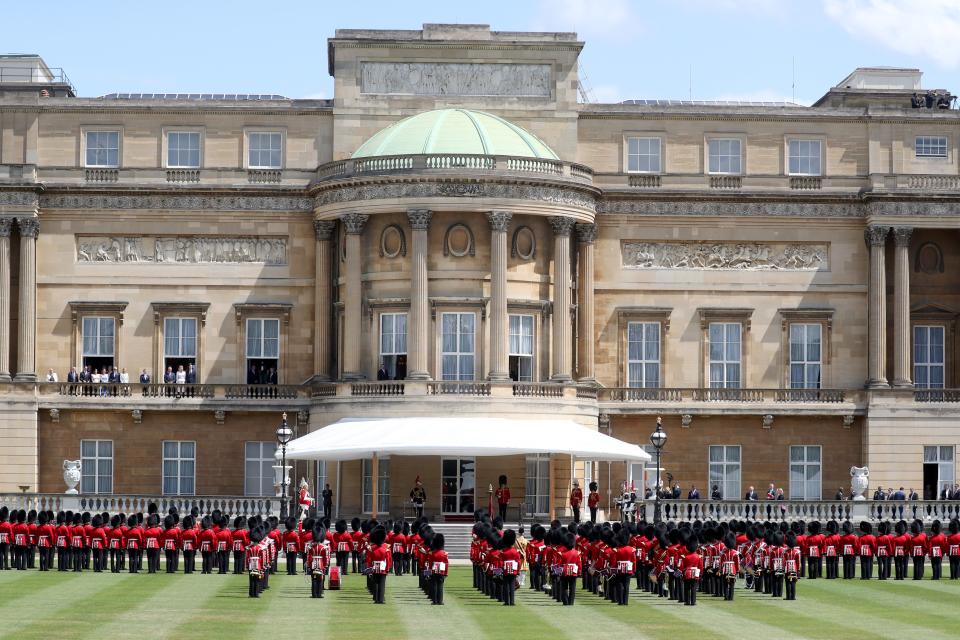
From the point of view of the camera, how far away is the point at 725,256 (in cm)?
7075

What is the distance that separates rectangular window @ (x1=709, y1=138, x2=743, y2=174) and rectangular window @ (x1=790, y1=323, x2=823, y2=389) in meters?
6.31

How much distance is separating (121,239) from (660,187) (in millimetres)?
19696

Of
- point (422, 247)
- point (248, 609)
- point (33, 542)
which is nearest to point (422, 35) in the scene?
point (422, 247)

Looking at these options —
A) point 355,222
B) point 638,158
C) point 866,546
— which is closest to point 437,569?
point 866,546

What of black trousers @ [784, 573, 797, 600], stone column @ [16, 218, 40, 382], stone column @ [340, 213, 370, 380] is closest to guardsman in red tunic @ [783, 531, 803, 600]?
black trousers @ [784, 573, 797, 600]

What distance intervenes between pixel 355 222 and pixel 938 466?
2268 centimetres

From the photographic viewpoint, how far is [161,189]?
69.6 metres

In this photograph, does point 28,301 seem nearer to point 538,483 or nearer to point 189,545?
point 538,483

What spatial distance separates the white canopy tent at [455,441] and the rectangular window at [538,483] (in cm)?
263

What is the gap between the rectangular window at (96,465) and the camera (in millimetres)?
68750

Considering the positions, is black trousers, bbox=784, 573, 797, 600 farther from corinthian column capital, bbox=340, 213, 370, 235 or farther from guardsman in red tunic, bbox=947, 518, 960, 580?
corinthian column capital, bbox=340, 213, 370, 235

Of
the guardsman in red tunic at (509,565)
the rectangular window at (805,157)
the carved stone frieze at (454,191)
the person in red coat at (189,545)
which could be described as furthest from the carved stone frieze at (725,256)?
the guardsman in red tunic at (509,565)

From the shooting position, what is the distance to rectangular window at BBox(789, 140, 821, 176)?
72062mm

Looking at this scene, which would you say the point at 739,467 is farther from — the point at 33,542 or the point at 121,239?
the point at 33,542
